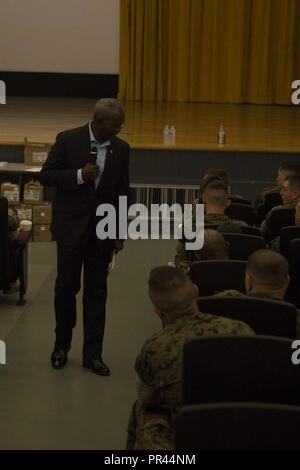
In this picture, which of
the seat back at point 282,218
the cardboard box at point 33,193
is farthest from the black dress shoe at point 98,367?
the cardboard box at point 33,193

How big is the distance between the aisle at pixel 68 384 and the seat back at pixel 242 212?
938mm

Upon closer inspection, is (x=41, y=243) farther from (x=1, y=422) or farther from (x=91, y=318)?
(x=1, y=422)

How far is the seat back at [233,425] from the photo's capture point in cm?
274

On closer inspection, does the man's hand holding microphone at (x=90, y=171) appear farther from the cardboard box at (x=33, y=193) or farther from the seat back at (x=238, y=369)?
the cardboard box at (x=33, y=193)

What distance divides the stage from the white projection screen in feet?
3.29

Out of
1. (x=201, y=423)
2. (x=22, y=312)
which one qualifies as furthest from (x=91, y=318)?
(x=201, y=423)

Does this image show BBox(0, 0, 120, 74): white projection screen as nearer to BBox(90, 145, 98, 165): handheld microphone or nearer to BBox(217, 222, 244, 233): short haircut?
BBox(217, 222, 244, 233): short haircut

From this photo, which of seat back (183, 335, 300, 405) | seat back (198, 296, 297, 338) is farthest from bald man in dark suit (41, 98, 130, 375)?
seat back (183, 335, 300, 405)

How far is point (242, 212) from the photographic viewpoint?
23.7 feet

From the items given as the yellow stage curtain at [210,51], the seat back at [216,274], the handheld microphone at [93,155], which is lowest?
the seat back at [216,274]

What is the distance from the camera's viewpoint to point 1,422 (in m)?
4.88

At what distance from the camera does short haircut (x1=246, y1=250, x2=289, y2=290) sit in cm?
411

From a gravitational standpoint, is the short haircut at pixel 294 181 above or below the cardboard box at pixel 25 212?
above

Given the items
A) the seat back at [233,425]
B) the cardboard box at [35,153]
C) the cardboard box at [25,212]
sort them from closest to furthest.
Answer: the seat back at [233,425]
the cardboard box at [25,212]
the cardboard box at [35,153]
